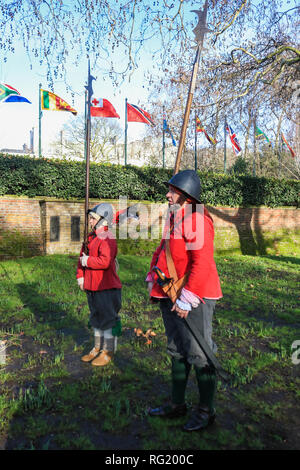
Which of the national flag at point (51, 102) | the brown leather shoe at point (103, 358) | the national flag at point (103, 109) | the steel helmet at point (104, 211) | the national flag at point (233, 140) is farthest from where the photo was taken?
the national flag at point (233, 140)

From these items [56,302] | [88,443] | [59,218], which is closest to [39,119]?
[59,218]

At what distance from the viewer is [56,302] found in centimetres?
641

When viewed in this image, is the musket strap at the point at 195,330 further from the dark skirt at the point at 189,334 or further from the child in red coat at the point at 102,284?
the child in red coat at the point at 102,284

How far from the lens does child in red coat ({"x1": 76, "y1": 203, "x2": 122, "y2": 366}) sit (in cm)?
398

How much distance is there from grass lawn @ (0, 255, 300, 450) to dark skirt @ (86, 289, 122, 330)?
19.0 inches

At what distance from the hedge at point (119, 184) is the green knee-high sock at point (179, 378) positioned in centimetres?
706

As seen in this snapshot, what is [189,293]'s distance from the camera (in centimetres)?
262

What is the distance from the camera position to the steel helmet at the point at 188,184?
2789 mm

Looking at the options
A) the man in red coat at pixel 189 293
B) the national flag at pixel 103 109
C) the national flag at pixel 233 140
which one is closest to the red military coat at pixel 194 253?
the man in red coat at pixel 189 293

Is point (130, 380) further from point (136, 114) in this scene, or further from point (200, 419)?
point (136, 114)

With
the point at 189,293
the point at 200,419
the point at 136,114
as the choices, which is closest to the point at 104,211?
the point at 189,293

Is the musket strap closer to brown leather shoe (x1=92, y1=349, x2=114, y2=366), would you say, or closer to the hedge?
brown leather shoe (x1=92, y1=349, x2=114, y2=366)

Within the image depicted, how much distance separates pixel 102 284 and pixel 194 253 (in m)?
1.69

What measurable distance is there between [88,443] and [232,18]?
11.2 metres
